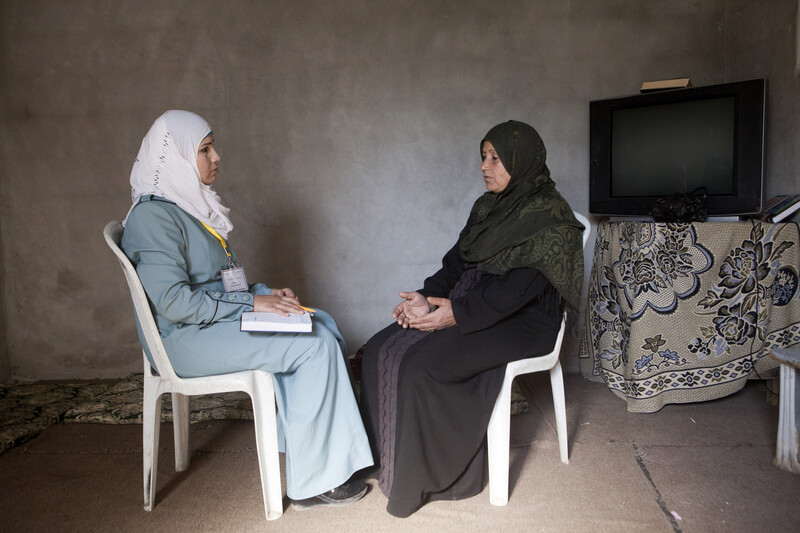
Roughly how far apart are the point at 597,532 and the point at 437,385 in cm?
62

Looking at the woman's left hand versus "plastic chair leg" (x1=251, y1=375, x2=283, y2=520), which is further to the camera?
the woman's left hand

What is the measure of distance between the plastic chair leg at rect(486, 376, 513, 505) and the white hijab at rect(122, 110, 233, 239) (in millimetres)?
1106

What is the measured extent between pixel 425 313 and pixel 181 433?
3.29 feet

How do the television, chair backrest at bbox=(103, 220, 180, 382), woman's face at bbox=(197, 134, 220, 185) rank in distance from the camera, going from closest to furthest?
chair backrest at bbox=(103, 220, 180, 382), woman's face at bbox=(197, 134, 220, 185), the television

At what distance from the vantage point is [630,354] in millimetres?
2697

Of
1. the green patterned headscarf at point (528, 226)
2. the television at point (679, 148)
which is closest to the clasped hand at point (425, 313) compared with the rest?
the green patterned headscarf at point (528, 226)

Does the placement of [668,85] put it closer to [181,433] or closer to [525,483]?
[525,483]

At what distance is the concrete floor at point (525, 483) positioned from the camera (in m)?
1.80

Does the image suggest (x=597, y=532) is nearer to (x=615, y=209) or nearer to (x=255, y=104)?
(x=615, y=209)

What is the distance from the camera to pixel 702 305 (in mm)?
2635

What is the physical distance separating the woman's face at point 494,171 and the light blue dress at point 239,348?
82 centimetres

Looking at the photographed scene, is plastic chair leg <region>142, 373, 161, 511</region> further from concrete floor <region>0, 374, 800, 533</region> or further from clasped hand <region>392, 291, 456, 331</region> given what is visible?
clasped hand <region>392, 291, 456, 331</region>

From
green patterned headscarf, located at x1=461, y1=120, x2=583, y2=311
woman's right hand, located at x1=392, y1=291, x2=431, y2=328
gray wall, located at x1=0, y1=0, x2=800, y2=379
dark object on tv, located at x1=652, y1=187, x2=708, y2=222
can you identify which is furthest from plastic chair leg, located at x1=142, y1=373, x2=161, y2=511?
dark object on tv, located at x1=652, y1=187, x2=708, y2=222

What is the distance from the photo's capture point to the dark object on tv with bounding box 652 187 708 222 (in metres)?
2.68
